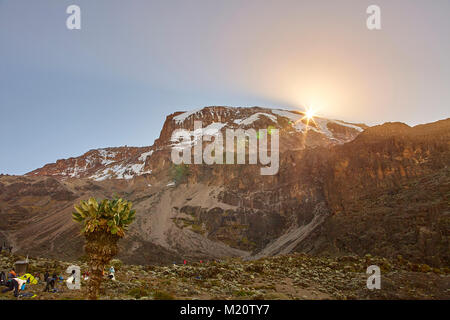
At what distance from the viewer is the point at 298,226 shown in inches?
3607

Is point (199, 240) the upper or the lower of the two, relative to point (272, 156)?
lower

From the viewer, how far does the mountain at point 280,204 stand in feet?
161

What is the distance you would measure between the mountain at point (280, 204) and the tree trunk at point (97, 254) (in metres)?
36.5

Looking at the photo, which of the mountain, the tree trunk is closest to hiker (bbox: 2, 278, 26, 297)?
the tree trunk

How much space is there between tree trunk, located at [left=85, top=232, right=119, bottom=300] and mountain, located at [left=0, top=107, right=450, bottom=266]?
1436 inches

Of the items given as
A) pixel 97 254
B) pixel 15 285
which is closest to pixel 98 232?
pixel 97 254

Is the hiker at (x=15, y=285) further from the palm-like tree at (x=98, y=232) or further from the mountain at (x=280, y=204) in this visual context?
the mountain at (x=280, y=204)

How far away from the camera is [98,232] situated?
673 inches

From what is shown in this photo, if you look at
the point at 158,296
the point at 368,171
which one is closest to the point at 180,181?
the point at 368,171

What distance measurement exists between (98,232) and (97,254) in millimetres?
1159

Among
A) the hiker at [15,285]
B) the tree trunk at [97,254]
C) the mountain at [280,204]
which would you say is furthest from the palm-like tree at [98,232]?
the mountain at [280,204]
